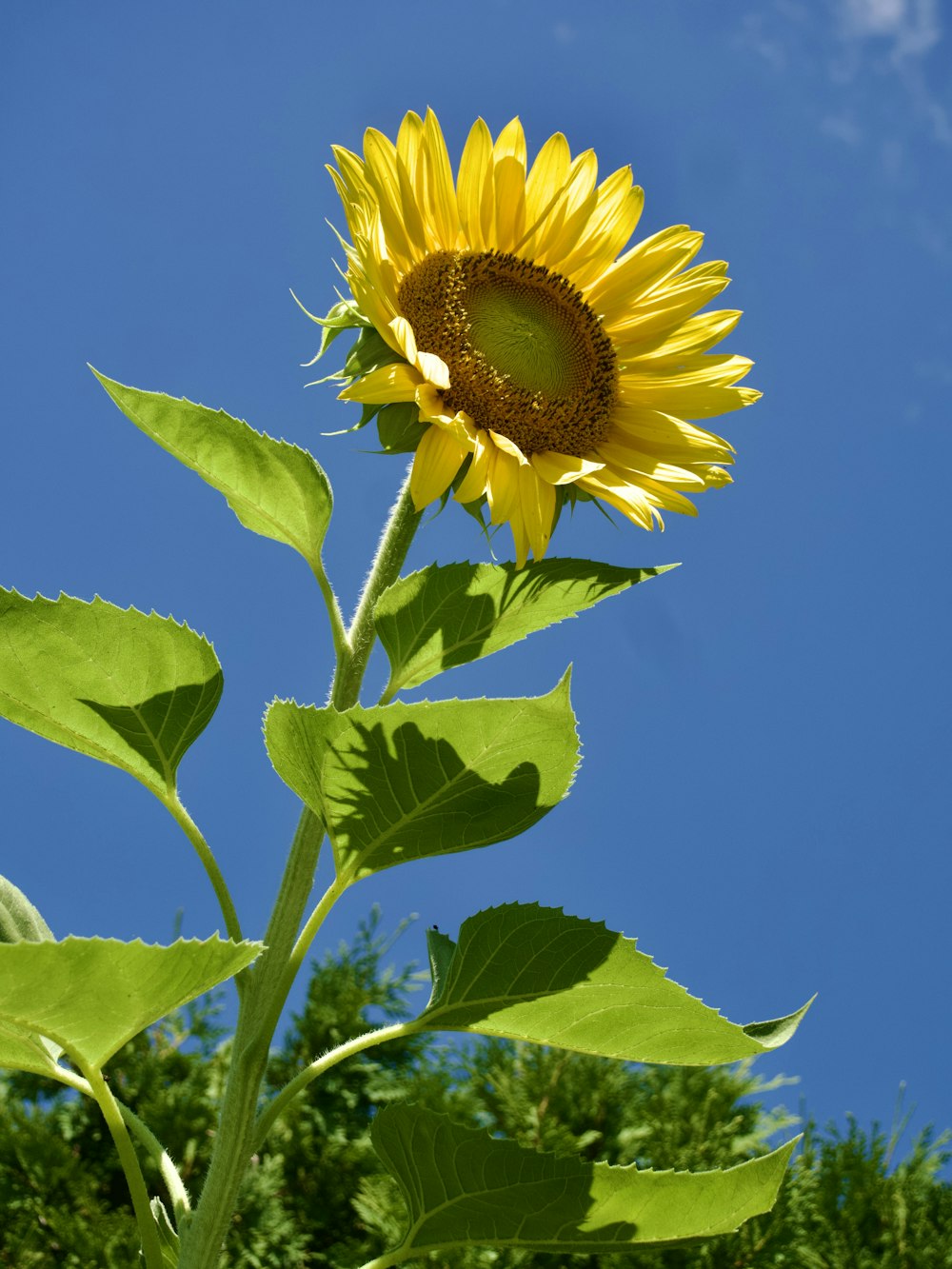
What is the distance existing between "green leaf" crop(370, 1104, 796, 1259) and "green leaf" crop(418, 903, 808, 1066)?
0.16 m

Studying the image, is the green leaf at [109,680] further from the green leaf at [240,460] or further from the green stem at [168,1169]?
the green stem at [168,1169]

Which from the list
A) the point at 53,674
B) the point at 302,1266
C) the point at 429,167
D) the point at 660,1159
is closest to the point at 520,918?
the point at 53,674

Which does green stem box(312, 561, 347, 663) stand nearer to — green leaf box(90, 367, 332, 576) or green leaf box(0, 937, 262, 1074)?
green leaf box(90, 367, 332, 576)

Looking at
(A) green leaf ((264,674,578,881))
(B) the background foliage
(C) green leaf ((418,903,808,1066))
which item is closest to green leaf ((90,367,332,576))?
(A) green leaf ((264,674,578,881))

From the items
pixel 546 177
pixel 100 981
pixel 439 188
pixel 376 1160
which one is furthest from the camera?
pixel 376 1160

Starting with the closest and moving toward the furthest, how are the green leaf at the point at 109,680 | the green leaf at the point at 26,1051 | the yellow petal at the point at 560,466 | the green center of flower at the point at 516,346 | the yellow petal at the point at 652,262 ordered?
the green leaf at the point at 26,1051 < the green leaf at the point at 109,680 < the yellow petal at the point at 560,466 < the green center of flower at the point at 516,346 < the yellow petal at the point at 652,262

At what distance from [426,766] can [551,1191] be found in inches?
27.2

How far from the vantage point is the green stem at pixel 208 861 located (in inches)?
76.2

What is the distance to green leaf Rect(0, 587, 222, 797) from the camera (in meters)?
1.92

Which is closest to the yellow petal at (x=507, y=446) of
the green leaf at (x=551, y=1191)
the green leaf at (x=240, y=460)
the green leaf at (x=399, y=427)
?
the green leaf at (x=399, y=427)

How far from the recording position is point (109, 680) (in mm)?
1955

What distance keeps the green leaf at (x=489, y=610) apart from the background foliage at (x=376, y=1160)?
7.93 feet

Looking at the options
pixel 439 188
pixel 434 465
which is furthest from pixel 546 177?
pixel 434 465

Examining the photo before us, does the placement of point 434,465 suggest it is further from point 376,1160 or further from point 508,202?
point 376,1160
